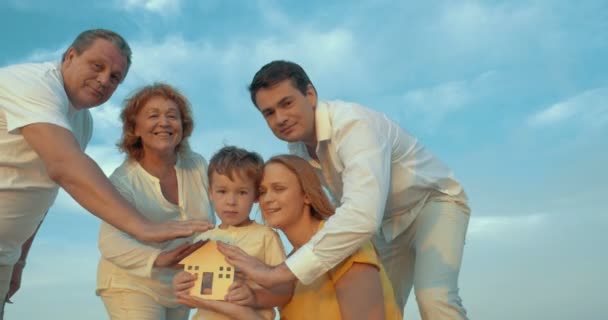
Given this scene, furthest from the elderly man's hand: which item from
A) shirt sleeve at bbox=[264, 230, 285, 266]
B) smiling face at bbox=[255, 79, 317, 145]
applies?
smiling face at bbox=[255, 79, 317, 145]

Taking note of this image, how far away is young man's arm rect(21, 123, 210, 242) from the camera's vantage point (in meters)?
3.50

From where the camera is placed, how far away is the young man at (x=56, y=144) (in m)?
3.65

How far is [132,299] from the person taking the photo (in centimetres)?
440

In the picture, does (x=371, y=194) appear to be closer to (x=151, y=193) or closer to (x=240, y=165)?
(x=240, y=165)

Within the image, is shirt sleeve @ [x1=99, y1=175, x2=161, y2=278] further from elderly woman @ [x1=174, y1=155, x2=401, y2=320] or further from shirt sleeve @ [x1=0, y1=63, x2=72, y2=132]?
shirt sleeve @ [x1=0, y1=63, x2=72, y2=132]

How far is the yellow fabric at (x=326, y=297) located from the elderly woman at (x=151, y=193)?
92 cm

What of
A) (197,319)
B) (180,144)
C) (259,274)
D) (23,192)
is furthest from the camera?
(180,144)

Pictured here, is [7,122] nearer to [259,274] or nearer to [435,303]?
[259,274]

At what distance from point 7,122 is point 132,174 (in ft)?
2.91

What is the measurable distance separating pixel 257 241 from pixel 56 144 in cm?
130

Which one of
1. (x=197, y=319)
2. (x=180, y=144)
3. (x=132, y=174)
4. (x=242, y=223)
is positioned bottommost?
(x=197, y=319)

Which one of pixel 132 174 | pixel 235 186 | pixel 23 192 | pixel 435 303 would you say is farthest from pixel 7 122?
pixel 435 303

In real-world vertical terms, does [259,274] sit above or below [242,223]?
below

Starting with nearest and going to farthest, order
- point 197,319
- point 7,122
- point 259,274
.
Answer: point 259,274 < point 197,319 < point 7,122
